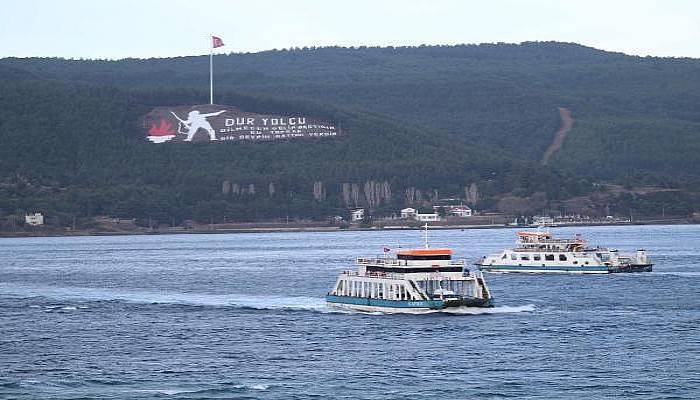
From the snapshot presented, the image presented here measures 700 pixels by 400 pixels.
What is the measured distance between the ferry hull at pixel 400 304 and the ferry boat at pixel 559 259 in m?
45.8

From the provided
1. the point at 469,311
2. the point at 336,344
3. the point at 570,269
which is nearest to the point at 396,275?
the point at 469,311

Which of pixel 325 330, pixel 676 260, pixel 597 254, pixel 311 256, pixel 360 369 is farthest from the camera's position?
pixel 311 256

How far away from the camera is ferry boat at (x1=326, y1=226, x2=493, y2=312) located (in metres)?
96.2

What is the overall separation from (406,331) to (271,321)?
12.5 m

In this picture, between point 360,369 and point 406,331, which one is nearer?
point 360,369

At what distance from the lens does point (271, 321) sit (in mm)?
98438

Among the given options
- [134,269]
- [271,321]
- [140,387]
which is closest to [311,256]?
[134,269]

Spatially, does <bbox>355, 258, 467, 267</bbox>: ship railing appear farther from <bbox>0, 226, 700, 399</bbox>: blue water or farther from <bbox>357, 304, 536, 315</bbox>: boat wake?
<bbox>0, 226, 700, 399</bbox>: blue water

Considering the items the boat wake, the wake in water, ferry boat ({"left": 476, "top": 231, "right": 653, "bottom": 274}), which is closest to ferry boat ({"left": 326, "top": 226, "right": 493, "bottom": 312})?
the boat wake

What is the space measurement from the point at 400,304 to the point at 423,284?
1960mm

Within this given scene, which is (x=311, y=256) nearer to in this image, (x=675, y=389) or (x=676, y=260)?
(x=676, y=260)

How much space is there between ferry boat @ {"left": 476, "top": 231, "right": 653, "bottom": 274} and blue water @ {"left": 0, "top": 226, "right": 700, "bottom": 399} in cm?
990

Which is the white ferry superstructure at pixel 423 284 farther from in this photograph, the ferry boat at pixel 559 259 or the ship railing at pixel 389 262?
the ferry boat at pixel 559 259

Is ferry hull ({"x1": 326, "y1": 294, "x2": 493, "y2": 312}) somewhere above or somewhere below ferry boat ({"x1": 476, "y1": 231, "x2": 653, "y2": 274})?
below
